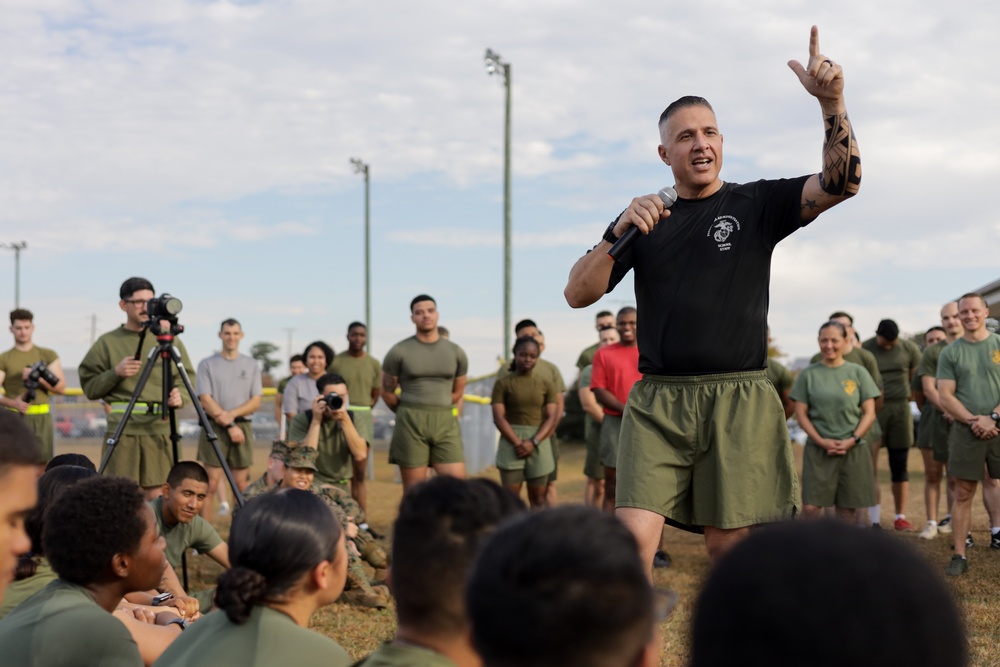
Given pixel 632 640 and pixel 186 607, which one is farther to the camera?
pixel 186 607

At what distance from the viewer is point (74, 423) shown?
53.9 feet

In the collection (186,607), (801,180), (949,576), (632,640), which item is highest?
(801,180)

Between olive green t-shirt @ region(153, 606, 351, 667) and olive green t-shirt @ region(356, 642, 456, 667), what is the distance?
519 millimetres

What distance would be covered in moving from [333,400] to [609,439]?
91.8 inches

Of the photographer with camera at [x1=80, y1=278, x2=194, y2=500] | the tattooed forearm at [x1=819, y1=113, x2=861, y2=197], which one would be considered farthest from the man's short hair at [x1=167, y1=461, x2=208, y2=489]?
the tattooed forearm at [x1=819, y1=113, x2=861, y2=197]

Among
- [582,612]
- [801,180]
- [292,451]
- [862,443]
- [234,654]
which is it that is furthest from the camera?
[862,443]

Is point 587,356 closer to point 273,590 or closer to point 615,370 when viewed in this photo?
point 615,370

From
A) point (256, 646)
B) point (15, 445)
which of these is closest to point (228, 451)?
point (256, 646)

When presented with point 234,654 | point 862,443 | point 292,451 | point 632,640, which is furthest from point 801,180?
point 862,443

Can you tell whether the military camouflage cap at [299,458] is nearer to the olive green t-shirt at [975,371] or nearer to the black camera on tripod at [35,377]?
the black camera on tripod at [35,377]

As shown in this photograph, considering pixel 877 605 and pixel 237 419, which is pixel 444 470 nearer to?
pixel 237 419

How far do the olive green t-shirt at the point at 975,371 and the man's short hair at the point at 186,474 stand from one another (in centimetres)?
534

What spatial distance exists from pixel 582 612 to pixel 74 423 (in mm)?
16749

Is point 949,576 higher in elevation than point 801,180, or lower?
lower
